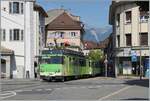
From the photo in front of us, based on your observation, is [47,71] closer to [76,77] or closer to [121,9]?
[76,77]

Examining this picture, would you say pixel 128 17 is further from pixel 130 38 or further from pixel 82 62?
pixel 82 62

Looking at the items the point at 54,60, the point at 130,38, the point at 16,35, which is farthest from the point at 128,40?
the point at 54,60

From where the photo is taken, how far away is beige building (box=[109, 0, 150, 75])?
68938 mm

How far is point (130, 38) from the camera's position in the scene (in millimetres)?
70750

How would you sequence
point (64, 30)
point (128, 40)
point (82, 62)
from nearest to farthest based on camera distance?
point (82, 62) < point (128, 40) < point (64, 30)

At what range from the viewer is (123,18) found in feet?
236

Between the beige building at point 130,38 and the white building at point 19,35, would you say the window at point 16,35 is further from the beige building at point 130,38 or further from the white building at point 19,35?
the beige building at point 130,38

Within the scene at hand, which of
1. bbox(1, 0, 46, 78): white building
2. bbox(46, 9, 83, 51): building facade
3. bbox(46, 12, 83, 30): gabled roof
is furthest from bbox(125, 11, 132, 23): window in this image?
bbox(46, 12, 83, 30): gabled roof

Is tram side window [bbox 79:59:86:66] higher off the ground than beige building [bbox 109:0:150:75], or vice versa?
beige building [bbox 109:0:150:75]

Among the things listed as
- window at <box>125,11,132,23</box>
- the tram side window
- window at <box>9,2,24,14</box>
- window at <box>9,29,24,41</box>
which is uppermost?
window at <box>9,2,24,14</box>

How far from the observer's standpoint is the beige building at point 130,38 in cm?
6894

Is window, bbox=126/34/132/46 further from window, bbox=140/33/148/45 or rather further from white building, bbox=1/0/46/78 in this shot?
white building, bbox=1/0/46/78

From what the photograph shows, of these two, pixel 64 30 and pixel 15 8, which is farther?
pixel 64 30

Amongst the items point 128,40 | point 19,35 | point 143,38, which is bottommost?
point 128,40
